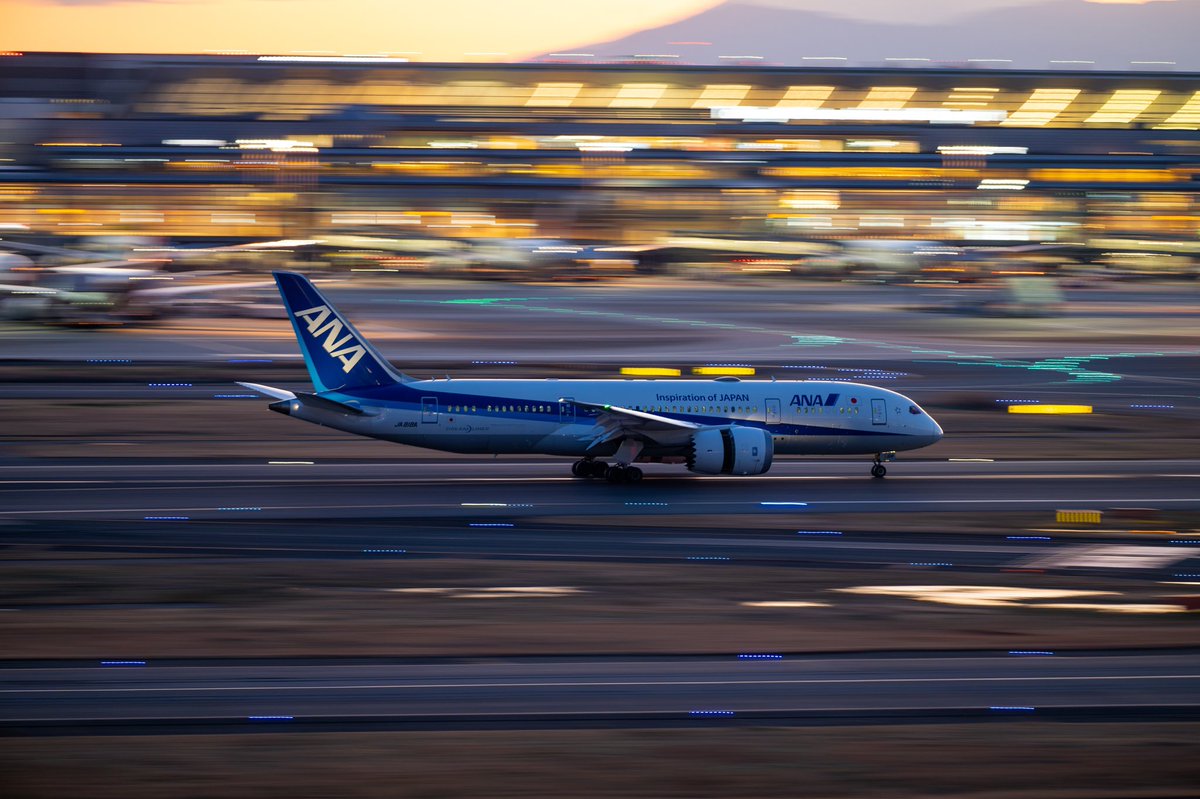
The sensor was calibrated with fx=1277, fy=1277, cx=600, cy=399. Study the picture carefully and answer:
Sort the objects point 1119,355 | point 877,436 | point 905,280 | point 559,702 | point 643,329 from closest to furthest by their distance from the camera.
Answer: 1. point 559,702
2. point 877,436
3. point 1119,355
4. point 643,329
5. point 905,280

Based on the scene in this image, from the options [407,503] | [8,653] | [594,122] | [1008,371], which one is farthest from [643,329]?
[594,122]

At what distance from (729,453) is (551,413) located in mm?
5593

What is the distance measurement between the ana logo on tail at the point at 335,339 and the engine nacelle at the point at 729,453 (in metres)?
10.8

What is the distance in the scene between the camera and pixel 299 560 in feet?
94.3

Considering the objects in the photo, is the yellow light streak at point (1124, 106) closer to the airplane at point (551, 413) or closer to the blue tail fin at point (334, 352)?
the airplane at point (551, 413)

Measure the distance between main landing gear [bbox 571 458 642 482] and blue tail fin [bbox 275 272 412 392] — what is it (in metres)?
6.17

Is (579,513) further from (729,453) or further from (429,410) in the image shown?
(429,410)

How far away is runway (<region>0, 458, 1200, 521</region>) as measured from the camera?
3472cm

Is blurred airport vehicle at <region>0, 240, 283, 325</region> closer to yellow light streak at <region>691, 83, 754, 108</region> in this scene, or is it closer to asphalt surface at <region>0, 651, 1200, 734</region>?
asphalt surface at <region>0, 651, 1200, 734</region>

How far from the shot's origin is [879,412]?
4184 centimetres

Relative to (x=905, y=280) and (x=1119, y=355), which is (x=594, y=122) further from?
(x=1119, y=355)

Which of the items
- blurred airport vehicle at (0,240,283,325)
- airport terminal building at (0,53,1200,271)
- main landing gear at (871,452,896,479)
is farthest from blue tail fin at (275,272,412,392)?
airport terminal building at (0,53,1200,271)

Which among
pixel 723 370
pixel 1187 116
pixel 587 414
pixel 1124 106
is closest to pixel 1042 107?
pixel 1124 106

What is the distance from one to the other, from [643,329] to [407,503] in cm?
4917
